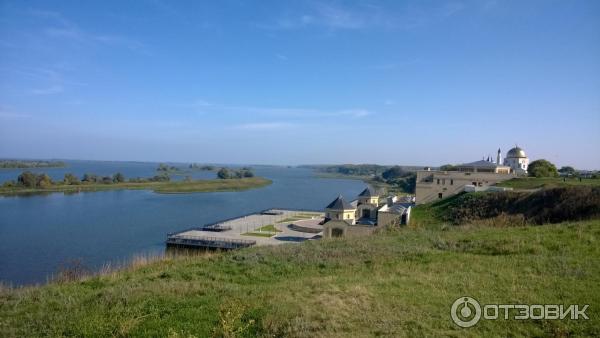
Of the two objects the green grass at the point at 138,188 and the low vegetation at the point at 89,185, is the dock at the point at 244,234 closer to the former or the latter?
the green grass at the point at 138,188

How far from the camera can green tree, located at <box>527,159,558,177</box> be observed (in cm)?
3962

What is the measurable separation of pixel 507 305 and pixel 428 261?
2.98 metres

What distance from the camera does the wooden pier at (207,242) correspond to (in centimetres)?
2758

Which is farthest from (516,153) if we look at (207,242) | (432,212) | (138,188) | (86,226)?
(138,188)

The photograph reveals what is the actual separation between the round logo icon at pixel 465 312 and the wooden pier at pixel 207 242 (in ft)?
75.9

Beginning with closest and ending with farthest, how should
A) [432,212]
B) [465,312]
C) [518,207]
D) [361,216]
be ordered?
[465,312] < [518,207] < [432,212] < [361,216]

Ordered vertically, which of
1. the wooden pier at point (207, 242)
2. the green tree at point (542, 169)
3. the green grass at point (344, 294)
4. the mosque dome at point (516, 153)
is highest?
the mosque dome at point (516, 153)

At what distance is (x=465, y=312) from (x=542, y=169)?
43.4m

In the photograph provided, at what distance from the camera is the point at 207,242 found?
2848cm

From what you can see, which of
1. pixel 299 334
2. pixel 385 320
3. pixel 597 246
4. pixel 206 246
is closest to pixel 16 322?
pixel 299 334

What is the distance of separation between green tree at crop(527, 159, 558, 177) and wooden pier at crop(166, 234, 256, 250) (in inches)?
1302

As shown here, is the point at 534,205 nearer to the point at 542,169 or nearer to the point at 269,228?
the point at 269,228

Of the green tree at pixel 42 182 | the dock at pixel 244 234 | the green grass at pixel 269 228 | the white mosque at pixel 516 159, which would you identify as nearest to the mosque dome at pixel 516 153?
the white mosque at pixel 516 159

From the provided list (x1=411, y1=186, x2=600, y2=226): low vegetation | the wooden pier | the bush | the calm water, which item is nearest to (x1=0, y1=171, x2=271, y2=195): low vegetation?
the calm water
